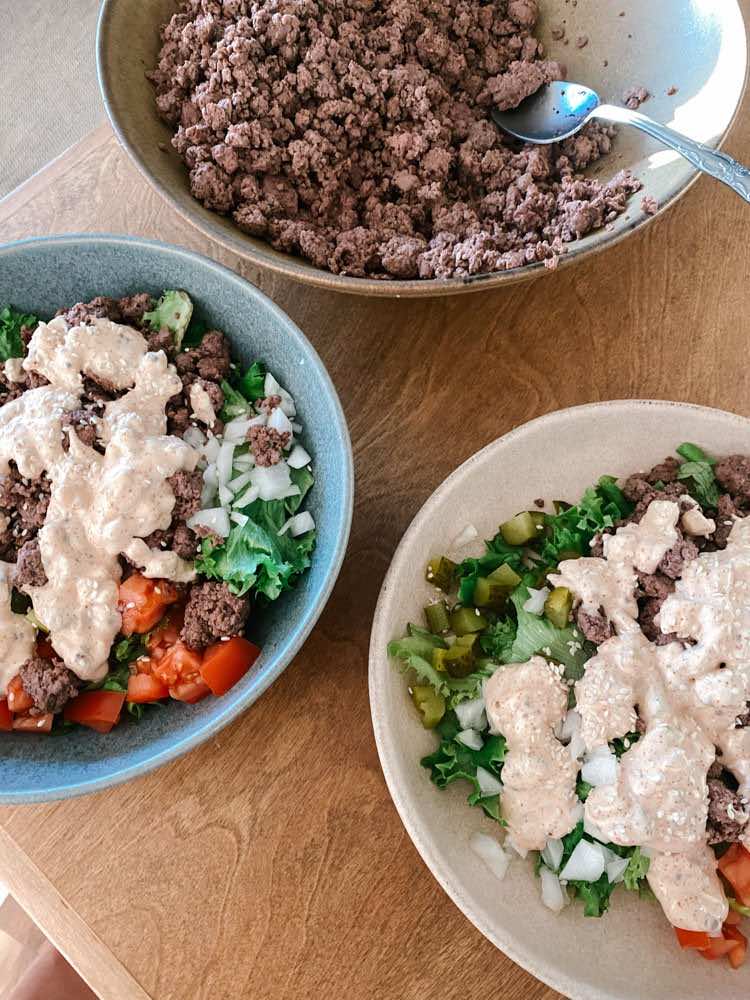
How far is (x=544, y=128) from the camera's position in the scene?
5.46 feet

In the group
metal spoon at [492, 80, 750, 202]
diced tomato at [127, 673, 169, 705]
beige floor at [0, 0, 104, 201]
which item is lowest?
diced tomato at [127, 673, 169, 705]

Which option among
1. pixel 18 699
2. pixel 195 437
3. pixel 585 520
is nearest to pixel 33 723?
Answer: pixel 18 699

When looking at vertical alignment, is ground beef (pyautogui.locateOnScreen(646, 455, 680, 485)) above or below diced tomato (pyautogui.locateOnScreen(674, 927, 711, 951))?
above

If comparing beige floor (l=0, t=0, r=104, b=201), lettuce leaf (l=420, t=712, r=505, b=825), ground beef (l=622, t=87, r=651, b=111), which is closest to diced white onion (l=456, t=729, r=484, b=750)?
lettuce leaf (l=420, t=712, r=505, b=825)

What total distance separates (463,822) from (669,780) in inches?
12.8

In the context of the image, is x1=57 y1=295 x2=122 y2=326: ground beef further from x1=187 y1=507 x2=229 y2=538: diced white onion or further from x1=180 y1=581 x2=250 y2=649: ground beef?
x1=180 y1=581 x2=250 y2=649: ground beef

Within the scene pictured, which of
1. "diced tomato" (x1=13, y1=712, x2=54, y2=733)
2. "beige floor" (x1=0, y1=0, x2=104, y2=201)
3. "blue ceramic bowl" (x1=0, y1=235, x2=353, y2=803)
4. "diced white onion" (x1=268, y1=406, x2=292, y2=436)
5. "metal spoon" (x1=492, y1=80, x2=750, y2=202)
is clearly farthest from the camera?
"beige floor" (x1=0, y1=0, x2=104, y2=201)

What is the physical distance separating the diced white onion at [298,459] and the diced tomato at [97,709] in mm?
463

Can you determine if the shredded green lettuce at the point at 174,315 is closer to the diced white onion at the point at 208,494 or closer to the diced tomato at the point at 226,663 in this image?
the diced white onion at the point at 208,494

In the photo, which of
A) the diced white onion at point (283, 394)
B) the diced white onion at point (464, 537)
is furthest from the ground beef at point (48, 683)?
the diced white onion at point (464, 537)

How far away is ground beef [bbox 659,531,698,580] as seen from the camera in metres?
1.39

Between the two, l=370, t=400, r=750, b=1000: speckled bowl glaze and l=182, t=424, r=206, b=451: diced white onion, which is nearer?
l=370, t=400, r=750, b=1000: speckled bowl glaze

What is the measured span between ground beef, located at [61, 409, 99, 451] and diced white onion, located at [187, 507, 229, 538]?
0.67 feet

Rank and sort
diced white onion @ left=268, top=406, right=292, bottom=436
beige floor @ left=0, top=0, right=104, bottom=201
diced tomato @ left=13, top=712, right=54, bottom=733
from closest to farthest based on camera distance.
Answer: diced tomato @ left=13, top=712, right=54, bottom=733 → diced white onion @ left=268, top=406, right=292, bottom=436 → beige floor @ left=0, top=0, right=104, bottom=201
